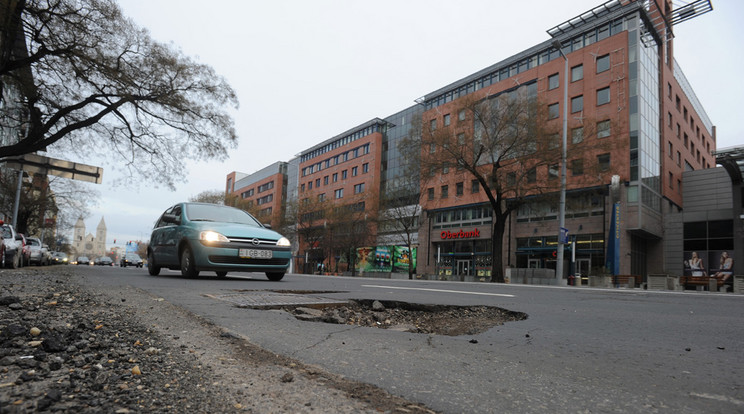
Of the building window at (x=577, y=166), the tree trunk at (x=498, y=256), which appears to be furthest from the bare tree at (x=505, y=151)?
the building window at (x=577, y=166)

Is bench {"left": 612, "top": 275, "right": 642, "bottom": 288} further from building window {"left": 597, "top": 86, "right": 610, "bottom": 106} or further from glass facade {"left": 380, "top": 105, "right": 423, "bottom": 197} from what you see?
glass facade {"left": 380, "top": 105, "right": 423, "bottom": 197}

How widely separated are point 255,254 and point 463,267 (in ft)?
115

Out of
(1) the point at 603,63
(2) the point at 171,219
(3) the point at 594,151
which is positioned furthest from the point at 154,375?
(1) the point at 603,63

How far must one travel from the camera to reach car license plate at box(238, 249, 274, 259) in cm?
784

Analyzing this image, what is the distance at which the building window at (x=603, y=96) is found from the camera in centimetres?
3238

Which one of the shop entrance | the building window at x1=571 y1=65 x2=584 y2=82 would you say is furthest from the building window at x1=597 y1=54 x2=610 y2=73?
the shop entrance

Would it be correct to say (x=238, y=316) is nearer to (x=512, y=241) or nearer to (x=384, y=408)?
(x=384, y=408)

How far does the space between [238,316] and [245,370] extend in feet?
5.35

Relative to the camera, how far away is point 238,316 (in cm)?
338

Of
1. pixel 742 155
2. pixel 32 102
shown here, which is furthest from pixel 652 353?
pixel 742 155

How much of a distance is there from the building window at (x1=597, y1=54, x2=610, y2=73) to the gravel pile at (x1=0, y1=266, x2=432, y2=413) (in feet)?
122

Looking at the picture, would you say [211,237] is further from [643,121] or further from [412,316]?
[643,121]

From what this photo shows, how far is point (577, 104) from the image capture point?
3447 centimetres

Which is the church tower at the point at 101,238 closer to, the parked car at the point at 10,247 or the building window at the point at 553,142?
the parked car at the point at 10,247
